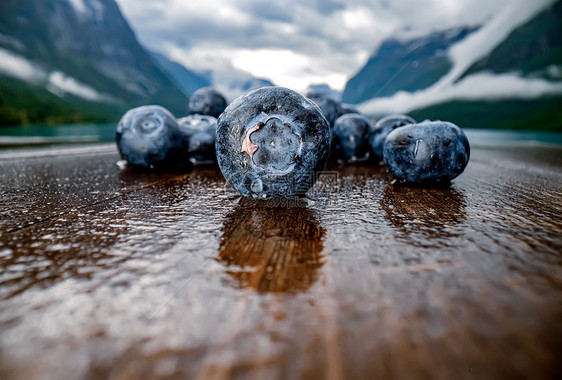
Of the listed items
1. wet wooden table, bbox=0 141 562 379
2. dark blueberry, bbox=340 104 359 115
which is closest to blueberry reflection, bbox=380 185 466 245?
wet wooden table, bbox=0 141 562 379

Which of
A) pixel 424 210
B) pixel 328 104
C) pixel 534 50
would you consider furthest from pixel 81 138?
pixel 534 50

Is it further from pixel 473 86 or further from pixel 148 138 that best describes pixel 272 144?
pixel 473 86

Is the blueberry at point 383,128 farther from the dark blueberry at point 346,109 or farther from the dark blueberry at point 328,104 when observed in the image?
the dark blueberry at point 346,109

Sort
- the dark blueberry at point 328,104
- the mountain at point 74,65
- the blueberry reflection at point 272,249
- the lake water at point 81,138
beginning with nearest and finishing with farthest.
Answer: the blueberry reflection at point 272,249, the dark blueberry at point 328,104, the lake water at point 81,138, the mountain at point 74,65

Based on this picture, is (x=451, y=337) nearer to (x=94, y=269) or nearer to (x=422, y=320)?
(x=422, y=320)

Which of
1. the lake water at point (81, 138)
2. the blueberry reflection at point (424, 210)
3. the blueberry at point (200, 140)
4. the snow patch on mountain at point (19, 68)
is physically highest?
the snow patch on mountain at point (19, 68)

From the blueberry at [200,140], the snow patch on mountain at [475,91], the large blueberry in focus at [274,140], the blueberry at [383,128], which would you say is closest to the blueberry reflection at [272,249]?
the large blueberry in focus at [274,140]

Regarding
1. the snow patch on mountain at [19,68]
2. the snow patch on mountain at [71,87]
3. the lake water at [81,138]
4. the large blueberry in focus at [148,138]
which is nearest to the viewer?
the large blueberry in focus at [148,138]
